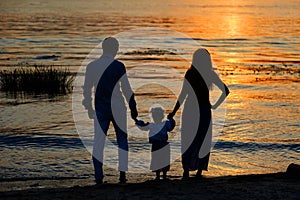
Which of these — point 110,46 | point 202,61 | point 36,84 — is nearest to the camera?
point 110,46

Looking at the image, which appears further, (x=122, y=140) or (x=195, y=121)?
(x=195, y=121)

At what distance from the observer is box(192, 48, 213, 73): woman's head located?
30.7 feet

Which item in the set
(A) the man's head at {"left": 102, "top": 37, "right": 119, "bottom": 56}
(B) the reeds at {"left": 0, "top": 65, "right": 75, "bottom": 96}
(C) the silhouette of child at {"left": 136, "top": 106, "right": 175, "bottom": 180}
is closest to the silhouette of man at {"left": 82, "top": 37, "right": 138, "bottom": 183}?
(A) the man's head at {"left": 102, "top": 37, "right": 119, "bottom": 56}

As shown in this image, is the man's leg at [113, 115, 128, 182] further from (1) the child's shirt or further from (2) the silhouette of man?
(1) the child's shirt

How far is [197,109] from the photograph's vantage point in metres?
9.53

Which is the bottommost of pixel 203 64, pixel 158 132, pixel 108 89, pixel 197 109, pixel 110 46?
pixel 158 132

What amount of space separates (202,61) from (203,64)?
0.05 m

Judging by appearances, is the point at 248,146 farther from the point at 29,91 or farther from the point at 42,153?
the point at 29,91

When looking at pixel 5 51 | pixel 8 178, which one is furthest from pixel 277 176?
pixel 5 51

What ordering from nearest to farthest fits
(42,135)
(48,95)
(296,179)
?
(296,179), (42,135), (48,95)

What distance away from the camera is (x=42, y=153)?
14094 millimetres

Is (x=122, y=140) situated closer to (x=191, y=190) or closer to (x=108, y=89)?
(x=108, y=89)

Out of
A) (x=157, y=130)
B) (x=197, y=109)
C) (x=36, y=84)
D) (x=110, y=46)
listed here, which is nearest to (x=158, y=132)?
(x=157, y=130)

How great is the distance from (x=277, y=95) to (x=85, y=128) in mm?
10265
